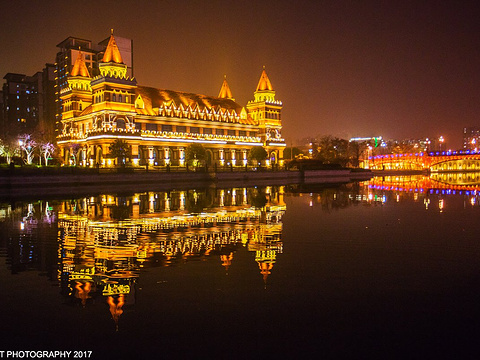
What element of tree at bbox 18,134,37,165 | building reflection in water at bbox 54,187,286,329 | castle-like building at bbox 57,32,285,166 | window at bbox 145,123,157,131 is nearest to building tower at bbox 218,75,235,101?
castle-like building at bbox 57,32,285,166

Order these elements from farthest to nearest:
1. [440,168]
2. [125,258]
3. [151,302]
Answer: [440,168], [125,258], [151,302]

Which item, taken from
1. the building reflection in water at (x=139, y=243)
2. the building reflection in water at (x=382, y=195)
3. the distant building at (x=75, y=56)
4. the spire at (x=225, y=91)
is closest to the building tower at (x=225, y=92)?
the spire at (x=225, y=91)

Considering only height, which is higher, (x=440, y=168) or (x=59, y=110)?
(x=59, y=110)

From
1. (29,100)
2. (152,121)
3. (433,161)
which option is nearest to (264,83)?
(152,121)

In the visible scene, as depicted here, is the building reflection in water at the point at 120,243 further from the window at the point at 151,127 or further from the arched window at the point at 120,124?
the window at the point at 151,127

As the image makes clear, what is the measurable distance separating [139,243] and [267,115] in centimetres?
8013

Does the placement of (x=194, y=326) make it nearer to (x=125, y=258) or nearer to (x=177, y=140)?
(x=125, y=258)

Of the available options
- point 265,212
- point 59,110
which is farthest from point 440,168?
point 265,212

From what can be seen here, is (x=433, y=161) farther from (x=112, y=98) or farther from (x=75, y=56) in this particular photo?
(x=75, y=56)

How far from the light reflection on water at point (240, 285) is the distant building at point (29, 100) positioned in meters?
128

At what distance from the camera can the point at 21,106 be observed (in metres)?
143

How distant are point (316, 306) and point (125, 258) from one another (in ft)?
20.9

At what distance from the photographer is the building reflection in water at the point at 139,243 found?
958 centimetres

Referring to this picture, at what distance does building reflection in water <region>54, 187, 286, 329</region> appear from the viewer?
9578mm
